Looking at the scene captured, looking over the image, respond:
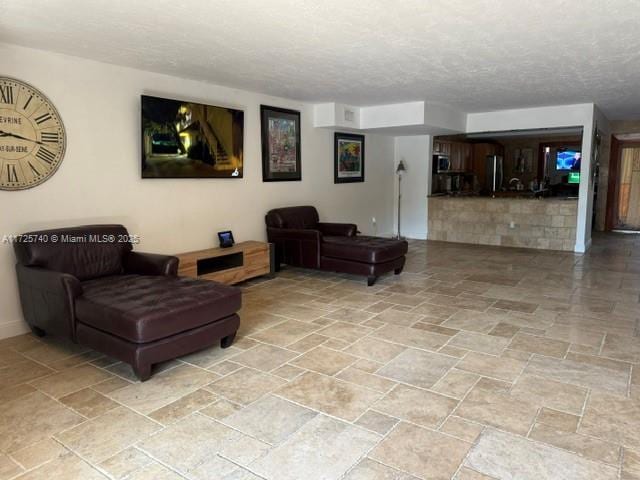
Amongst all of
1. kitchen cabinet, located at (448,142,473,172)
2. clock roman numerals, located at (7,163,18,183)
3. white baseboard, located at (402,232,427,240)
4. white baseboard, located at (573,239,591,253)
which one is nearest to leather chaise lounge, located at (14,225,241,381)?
clock roman numerals, located at (7,163,18,183)

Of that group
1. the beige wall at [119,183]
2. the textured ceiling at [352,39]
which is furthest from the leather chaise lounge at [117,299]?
the textured ceiling at [352,39]

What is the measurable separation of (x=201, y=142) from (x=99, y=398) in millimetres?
3114

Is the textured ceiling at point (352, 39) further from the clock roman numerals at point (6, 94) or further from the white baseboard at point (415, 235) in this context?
the white baseboard at point (415, 235)

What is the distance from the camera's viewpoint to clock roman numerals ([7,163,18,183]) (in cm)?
365

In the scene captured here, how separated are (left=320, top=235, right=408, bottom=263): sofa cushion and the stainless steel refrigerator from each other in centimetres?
666

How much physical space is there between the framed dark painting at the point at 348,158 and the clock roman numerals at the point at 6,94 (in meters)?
4.56

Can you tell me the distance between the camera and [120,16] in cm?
304

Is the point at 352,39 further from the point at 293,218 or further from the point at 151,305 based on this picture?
the point at 293,218

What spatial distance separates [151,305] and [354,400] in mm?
1438

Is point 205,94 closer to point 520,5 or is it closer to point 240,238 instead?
point 240,238

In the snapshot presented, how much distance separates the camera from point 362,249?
5.31m

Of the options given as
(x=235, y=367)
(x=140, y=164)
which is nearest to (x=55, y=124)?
(x=140, y=164)

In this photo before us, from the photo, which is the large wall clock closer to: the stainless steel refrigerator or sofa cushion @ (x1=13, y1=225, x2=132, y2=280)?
sofa cushion @ (x1=13, y1=225, x2=132, y2=280)

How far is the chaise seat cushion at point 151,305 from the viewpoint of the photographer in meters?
2.83
